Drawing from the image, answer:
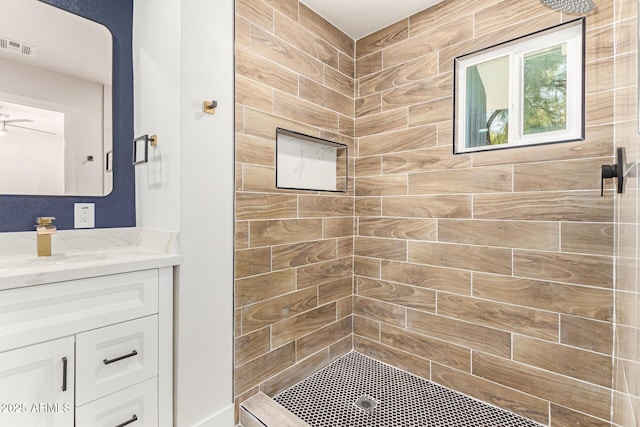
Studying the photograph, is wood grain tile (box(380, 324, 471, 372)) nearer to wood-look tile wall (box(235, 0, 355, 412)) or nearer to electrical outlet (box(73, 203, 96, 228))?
wood-look tile wall (box(235, 0, 355, 412))

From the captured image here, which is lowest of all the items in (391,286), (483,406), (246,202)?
(483,406)

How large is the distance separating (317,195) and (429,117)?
0.91 meters

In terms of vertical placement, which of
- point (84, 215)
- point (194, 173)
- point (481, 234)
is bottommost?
→ point (481, 234)

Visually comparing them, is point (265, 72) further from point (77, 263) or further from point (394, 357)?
point (394, 357)

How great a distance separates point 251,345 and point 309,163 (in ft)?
4.15

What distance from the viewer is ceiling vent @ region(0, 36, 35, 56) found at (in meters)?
1.34

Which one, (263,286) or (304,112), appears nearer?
(263,286)

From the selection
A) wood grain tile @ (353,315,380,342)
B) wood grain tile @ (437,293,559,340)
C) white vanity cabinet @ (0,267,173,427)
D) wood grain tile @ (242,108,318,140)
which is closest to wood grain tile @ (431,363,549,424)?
wood grain tile @ (437,293,559,340)

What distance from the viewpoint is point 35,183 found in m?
1.42

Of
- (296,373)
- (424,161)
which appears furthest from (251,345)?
(424,161)

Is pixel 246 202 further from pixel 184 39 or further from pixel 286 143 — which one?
pixel 184 39

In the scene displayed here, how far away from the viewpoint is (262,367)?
183 cm

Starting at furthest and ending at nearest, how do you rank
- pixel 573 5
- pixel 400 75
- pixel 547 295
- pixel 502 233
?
pixel 400 75 < pixel 502 233 < pixel 547 295 < pixel 573 5

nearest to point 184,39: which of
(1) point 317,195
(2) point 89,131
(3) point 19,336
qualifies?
(2) point 89,131
